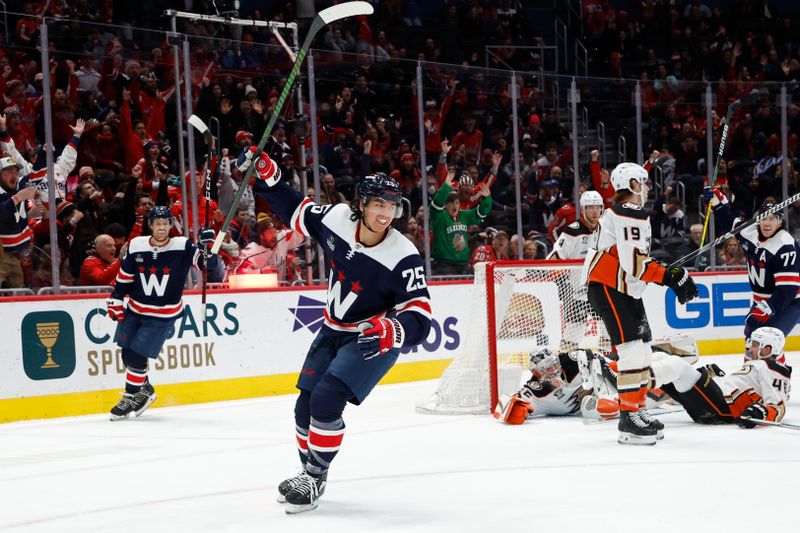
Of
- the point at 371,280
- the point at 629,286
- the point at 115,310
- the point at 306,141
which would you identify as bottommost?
the point at 115,310

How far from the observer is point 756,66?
1614 centimetres

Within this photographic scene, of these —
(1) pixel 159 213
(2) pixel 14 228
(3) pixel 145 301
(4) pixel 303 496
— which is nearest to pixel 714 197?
(1) pixel 159 213

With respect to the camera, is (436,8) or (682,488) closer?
(682,488)

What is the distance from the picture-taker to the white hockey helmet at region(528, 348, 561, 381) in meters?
6.78

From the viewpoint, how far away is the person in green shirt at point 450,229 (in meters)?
10.2

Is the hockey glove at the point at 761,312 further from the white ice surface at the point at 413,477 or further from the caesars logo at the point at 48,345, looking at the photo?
the caesars logo at the point at 48,345

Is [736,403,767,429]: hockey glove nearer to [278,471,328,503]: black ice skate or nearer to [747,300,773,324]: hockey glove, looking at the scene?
[747,300,773,324]: hockey glove

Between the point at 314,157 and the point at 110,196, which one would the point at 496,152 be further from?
the point at 110,196

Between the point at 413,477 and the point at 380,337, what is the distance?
1.16 metres

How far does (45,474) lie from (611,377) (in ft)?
10.5

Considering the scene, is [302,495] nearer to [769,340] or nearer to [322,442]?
[322,442]

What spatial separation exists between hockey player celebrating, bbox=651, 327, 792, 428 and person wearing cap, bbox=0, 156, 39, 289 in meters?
4.37

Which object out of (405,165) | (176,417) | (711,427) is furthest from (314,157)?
(711,427)

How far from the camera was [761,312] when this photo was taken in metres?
7.74
